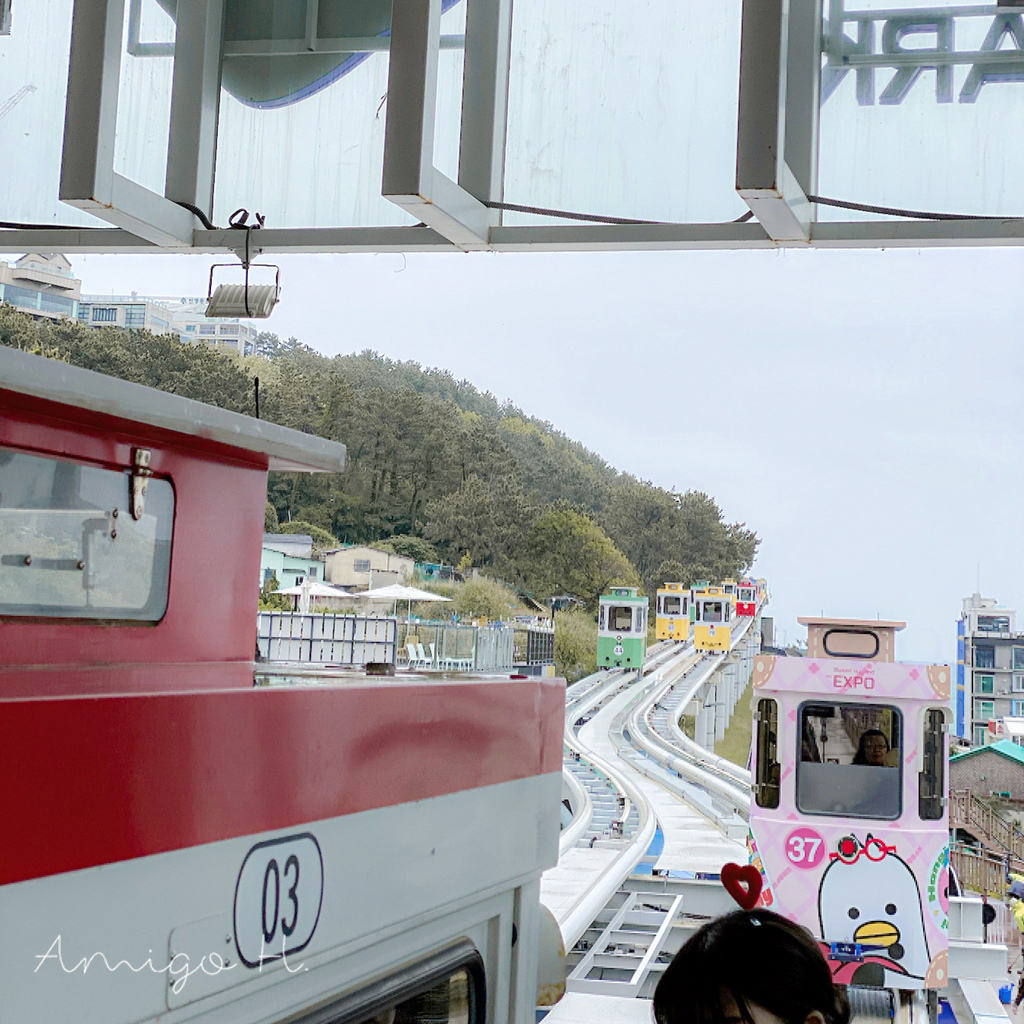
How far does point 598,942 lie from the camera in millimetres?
7703

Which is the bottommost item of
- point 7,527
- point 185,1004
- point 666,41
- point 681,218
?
point 185,1004

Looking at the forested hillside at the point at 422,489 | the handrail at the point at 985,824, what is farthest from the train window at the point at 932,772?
the forested hillside at the point at 422,489

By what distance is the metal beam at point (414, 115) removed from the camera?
3447 millimetres

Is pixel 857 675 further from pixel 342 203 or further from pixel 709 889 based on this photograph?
pixel 342 203

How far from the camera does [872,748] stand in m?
7.04

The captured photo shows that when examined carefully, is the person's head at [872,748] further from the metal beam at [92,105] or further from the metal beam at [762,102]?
the metal beam at [92,105]

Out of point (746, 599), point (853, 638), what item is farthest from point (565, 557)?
point (853, 638)

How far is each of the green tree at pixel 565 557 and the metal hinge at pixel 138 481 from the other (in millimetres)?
46905

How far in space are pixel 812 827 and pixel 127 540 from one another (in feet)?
19.8

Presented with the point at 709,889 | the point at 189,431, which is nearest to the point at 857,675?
the point at 709,889

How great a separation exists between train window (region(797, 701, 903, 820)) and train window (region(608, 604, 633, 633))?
81.5 ft

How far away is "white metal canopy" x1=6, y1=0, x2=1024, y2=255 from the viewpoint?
3.50 metres

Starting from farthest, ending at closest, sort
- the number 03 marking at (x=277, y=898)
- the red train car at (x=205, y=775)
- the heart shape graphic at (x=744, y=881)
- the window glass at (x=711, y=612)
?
the window glass at (x=711, y=612) < the heart shape graphic at (x=744, y=881) < the number 03 marking at (x=277, y=898) < the red train car at (x=205, y=775)

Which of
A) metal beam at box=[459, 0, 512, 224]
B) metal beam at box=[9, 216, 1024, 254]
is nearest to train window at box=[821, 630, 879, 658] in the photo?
metal beam at box=[9, 216, 1024, 254]
